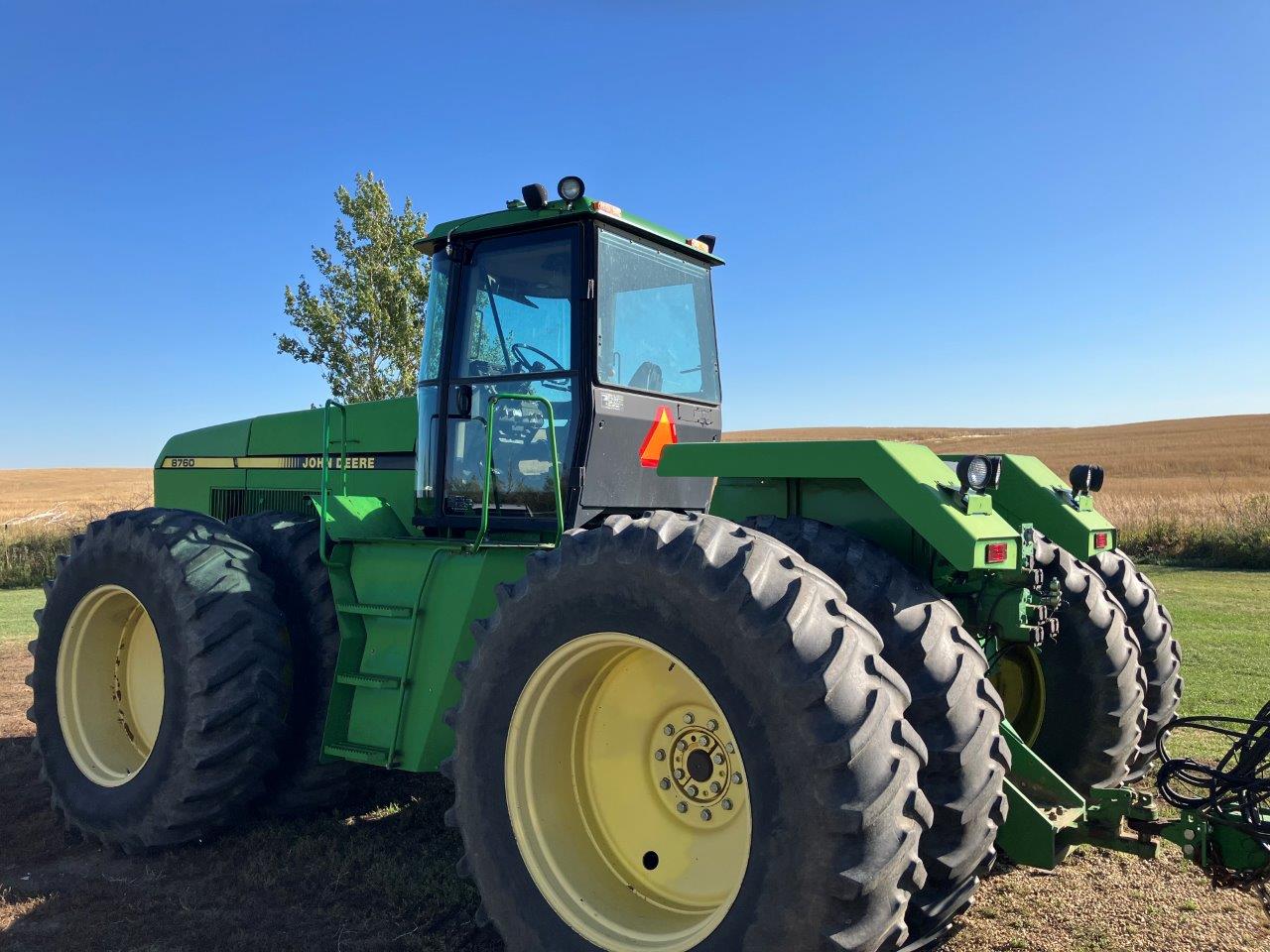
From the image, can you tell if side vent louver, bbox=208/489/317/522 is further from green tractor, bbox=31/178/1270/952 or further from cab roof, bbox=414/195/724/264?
cab roof, bbox=414/195/724/264

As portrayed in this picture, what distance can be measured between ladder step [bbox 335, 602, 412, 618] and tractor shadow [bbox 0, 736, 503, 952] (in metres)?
1.12

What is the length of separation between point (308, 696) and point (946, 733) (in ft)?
10.6

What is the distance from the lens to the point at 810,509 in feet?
13.6

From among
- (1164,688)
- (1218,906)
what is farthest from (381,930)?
(1164,688)

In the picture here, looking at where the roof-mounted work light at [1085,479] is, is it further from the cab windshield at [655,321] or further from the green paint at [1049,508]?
the cab windshield at [655,321]

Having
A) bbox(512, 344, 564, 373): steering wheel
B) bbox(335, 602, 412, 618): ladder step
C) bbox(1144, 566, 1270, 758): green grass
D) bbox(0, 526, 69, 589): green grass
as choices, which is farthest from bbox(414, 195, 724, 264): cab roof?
bbox(0, 526, 69, 589): green grass

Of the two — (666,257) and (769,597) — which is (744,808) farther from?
(666,257)

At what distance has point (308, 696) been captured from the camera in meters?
5.02

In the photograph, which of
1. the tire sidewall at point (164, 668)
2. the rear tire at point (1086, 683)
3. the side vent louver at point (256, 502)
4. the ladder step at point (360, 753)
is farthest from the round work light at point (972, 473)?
the side vent louver at point (256, 502)

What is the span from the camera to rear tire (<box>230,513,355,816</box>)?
501cm

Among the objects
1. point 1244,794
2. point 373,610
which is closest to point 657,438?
point 373,610

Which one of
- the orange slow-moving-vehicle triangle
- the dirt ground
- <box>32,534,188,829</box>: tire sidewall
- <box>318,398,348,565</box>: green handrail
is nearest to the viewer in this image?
the dirt ground

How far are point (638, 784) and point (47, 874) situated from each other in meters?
3.04

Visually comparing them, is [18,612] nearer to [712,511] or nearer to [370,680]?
[370,680]
